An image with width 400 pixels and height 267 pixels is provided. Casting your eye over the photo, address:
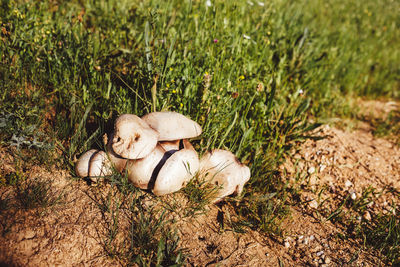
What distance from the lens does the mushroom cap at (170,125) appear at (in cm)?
→ 214

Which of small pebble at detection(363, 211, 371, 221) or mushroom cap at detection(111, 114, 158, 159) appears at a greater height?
mushroom cap at detection(111, 114, 158, 159)

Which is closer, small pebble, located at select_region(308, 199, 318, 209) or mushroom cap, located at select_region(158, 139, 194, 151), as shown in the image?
mushroom cap, located at select_region(158, 139, 194, 151)

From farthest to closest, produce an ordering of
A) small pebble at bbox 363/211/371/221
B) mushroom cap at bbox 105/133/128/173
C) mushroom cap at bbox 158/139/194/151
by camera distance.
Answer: small pebble at bbox 363/211/371/221, mushroom cap at bbox 158/139/194/151, mushroom cap at bbox 105/133/128/173

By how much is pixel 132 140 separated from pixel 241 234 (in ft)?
3.52

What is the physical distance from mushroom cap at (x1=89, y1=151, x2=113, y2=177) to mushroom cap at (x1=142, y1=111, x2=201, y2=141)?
39 centimetres

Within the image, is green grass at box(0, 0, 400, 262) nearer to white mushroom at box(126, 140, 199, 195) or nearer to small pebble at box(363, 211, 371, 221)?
white mushroom at box(126, 140, 199, 195)

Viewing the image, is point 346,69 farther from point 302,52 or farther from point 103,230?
point 103,230

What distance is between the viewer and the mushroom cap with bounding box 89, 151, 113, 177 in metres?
2.14

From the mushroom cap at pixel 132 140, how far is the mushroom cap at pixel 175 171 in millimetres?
160

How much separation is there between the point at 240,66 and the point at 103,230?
208cm

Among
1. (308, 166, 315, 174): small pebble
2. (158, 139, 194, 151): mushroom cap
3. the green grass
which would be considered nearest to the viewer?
(158, 139, 194, 151): mushroom cap

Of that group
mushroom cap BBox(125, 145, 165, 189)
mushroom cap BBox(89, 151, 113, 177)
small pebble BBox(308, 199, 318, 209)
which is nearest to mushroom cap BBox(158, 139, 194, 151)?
mushroom cap BBox(125, 145, 165, 189)

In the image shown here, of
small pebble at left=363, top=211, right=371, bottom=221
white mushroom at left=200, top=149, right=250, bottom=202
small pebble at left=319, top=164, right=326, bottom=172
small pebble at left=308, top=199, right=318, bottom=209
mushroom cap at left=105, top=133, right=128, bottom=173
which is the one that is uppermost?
mushroom cap at left=105, top=133, right=128, bottom=173

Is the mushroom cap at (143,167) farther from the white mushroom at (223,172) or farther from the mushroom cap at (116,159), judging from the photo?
the white mushroom at (223,172)
